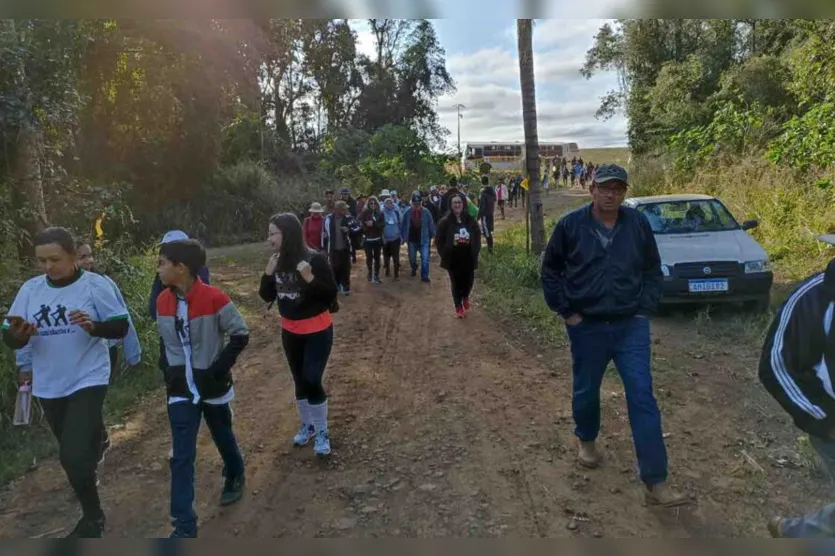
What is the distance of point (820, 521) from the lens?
89.1 inches

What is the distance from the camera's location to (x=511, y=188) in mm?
32719

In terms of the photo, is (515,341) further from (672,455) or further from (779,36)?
(779,36)

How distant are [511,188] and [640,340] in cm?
2968

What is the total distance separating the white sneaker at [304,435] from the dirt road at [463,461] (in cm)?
9

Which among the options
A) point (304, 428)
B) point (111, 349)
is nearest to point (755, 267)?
point (304, 428)

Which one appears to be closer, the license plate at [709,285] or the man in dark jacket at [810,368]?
the man in dark jacket at [810,368]

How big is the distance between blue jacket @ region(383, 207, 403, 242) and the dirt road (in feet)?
15.5

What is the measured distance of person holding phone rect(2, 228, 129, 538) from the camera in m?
3.36

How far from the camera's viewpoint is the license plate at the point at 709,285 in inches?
299

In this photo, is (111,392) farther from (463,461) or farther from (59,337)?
(463,461)

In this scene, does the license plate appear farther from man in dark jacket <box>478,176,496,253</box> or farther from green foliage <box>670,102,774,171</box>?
green foliage <box>670,102,774,171</box>

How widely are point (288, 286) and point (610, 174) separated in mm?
2292

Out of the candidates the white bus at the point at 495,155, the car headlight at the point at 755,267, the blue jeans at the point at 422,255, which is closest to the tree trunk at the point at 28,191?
the blue jeans at the point at 422,255

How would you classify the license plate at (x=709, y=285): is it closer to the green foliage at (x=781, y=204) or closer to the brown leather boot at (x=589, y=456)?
the green foliage at (x=781, y=204)
